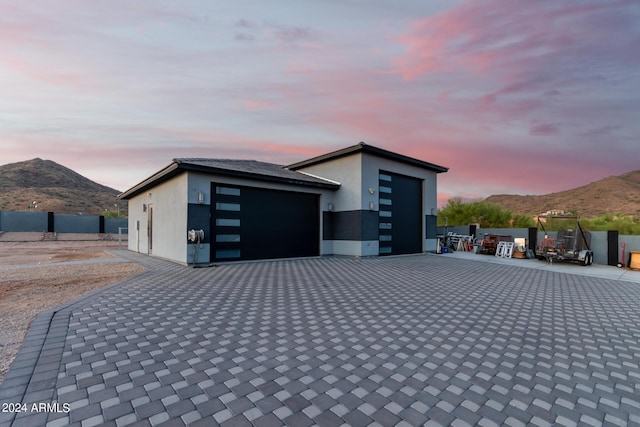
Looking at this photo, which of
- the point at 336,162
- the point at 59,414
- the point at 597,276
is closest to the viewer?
the point at 59,414

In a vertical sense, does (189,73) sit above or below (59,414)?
above

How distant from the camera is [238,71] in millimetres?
9516

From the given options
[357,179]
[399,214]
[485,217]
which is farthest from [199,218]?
[485,217]

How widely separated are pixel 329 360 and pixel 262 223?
8586 mm

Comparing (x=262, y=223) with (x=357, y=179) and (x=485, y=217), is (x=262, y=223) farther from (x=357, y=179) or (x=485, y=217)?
(x=485, y=217)

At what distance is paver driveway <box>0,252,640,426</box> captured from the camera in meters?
2.10

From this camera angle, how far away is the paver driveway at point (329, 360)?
6.88 ft

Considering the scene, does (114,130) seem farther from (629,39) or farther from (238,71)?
(629,39)

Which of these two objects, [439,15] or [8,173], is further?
[8,173]

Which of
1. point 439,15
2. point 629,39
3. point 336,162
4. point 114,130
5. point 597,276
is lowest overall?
point 597,276

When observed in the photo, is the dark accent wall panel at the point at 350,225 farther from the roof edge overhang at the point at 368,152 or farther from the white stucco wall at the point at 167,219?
the white stucco wall at the point at 167,219

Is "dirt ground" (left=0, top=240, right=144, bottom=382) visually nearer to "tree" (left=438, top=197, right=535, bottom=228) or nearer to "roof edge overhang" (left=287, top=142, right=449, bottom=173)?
"roof edge overhang" (left=287, top=142, right=449, bottom=173)

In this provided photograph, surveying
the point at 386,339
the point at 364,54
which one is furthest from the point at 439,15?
the point at 386,339

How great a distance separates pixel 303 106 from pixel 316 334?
32.9 feet
